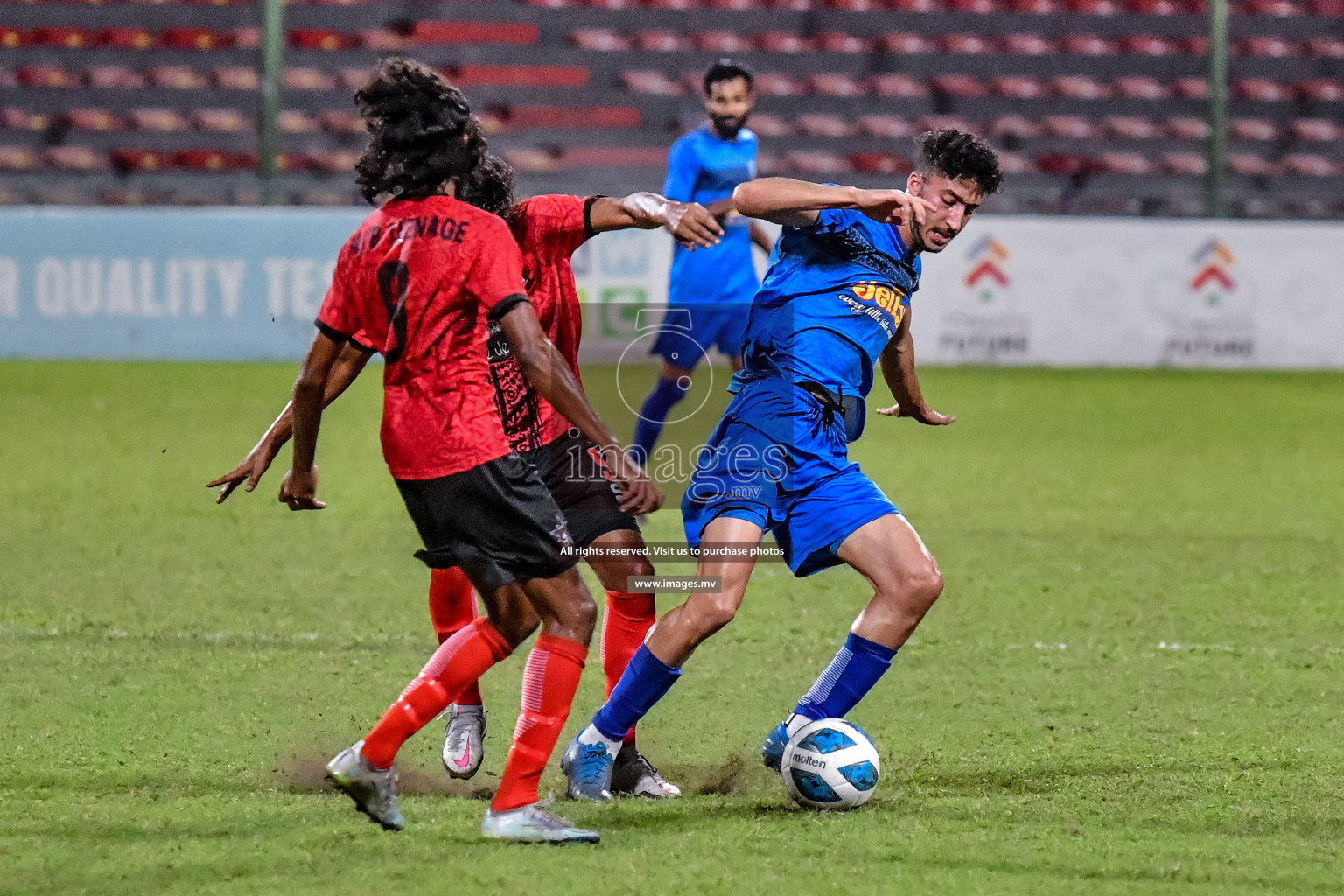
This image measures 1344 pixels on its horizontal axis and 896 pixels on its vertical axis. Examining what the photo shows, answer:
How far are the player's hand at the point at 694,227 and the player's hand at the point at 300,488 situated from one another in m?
0.99

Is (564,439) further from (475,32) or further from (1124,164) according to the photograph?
(1124,164)

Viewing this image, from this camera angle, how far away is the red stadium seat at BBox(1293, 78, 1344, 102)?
19062 mm

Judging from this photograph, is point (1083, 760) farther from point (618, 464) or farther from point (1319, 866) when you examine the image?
point (618, 464)

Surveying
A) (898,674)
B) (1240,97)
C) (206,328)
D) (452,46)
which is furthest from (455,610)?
(1240,97)

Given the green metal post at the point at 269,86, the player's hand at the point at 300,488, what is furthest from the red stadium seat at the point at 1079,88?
the player's hand at the point at 300,488

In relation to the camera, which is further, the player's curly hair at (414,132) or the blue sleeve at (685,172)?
the blue sleeve at (685,172)

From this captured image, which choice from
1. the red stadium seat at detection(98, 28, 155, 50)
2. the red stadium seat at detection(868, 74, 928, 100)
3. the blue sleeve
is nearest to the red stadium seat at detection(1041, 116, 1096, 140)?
the red stadium seat at detection(868, 74, 928, 100)

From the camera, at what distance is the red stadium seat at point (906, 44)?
1895cm

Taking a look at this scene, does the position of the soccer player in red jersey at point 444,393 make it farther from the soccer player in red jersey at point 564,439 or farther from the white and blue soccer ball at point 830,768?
the white and blue soccer ball at point 830,768

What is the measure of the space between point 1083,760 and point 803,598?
2.37m

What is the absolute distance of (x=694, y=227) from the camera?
12.8 feet

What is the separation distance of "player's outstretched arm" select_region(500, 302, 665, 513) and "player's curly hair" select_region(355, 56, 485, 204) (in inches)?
15.4

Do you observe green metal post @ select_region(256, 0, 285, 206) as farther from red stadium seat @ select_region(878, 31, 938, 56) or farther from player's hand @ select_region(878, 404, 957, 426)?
player's hand @ select_region(878, 404, 957, 426)

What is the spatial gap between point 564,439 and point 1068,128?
15.4 m
